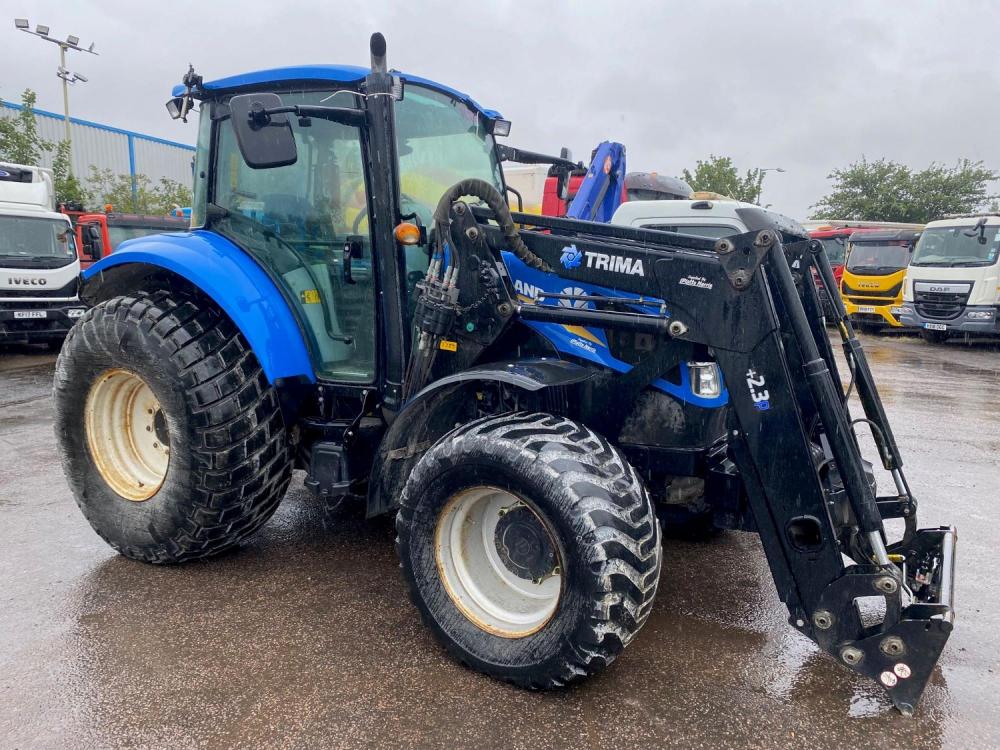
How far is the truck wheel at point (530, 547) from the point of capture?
2.37m

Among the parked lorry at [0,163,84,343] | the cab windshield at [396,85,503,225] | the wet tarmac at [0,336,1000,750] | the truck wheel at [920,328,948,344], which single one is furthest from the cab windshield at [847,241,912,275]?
the parked lorry at [0,163,84,343]

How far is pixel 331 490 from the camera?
3.36m

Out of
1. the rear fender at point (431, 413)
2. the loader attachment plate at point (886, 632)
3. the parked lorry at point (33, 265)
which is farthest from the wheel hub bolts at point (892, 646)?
the parked lorry at point (33, 265)

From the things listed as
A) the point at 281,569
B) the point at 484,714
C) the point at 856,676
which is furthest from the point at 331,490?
the point at 856,676

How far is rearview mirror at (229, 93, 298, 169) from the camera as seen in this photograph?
2812mm

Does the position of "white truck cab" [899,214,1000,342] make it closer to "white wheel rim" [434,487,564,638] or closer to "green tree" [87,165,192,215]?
"white wheel rim" [434,487,564,638]

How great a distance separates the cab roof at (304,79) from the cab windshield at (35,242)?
343 inches

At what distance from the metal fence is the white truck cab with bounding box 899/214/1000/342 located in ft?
66.9

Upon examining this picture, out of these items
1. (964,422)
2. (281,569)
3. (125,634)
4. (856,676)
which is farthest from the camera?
(964,422)

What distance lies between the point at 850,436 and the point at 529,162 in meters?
2.53

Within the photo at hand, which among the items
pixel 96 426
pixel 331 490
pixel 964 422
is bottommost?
pixel 964 422

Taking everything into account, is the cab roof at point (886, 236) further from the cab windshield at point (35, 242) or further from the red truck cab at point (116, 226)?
the cab windshield at point (35, 242)

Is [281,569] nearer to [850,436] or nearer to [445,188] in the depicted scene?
[445,188]

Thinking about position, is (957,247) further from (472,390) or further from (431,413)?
(431,413)
